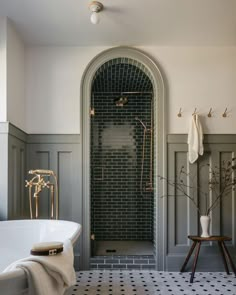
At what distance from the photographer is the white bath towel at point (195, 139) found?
155 inches

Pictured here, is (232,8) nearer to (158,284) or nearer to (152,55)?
(152,55)

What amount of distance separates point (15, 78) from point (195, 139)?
6.80 ft

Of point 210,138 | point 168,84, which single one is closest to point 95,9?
point 168,84

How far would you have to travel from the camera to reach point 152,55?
414cm

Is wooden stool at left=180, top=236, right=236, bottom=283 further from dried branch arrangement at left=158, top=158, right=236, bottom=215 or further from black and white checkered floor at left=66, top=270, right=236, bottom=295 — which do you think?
dried branch arrangement at left=158, top=158, right=236, bottom=215

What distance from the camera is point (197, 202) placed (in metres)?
4.07

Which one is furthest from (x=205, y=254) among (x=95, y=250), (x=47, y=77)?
(x=47, y=77)

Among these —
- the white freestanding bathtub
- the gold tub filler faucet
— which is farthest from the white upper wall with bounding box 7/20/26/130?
the white freestanding bathtub

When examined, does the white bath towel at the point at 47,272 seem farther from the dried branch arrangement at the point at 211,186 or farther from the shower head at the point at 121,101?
the shower head at the point at 121,101

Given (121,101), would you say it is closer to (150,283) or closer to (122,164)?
(122,164)

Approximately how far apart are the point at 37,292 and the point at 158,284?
7.26 feet

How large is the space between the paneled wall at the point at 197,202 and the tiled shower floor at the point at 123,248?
570 mm

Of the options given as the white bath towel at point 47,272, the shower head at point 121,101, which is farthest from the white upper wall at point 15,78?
the white bath towel at point 47,272

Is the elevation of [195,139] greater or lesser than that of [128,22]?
lesser
